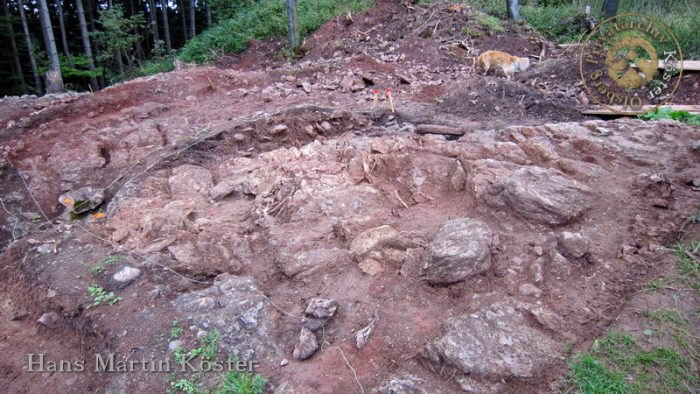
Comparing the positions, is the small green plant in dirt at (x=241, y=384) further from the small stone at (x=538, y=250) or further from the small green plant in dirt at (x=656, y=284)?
the small green plant in dirt at (x=656, y=284)

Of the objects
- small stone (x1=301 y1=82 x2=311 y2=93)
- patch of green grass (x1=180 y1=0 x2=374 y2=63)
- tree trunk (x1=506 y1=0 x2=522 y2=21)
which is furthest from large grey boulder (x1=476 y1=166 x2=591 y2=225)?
patch of green grass (x1=180 y1=0 x2=374 y2=63)

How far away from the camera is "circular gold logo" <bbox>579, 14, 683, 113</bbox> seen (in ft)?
20.6

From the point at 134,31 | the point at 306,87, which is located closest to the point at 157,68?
the point at 134,31

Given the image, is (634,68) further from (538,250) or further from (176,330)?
(176,330)

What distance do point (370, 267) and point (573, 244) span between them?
1486 millimetres

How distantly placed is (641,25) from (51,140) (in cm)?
975

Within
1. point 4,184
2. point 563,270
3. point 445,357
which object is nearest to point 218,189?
point 4,184

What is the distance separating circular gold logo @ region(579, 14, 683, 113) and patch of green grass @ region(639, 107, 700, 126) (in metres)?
0.40

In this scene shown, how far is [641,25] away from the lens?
748cm

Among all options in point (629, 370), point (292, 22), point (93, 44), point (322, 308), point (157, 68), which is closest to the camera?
point (629, 370)

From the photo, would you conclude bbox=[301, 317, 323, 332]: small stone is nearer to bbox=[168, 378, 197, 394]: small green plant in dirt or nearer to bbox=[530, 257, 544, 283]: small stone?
bbox=[168, 378, 197, 394]: small green plant in dirt

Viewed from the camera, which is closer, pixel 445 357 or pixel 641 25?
pixel 445 357

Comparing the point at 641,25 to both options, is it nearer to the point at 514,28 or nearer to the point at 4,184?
the point at 514,28

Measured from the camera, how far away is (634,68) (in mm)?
6621
